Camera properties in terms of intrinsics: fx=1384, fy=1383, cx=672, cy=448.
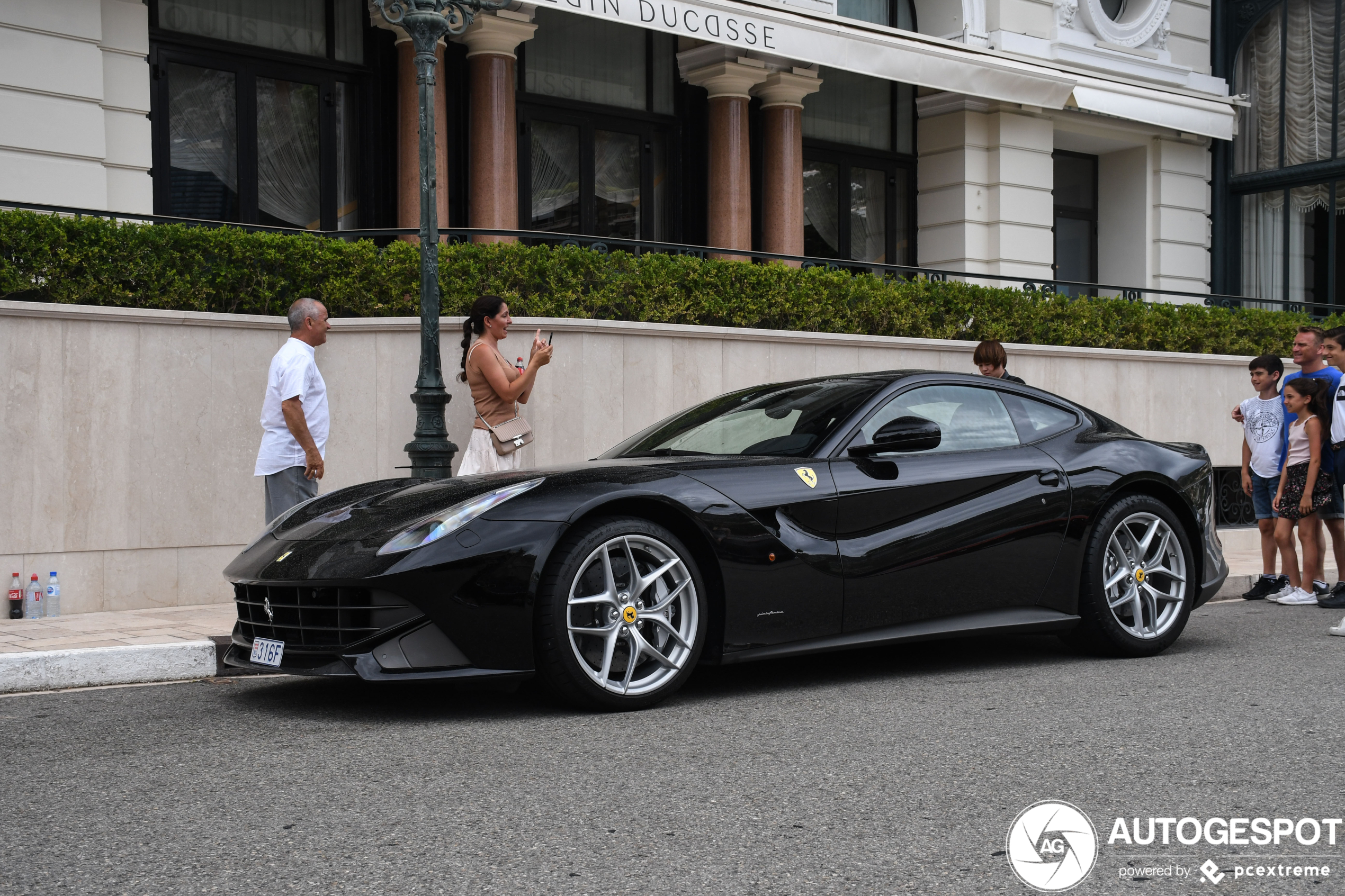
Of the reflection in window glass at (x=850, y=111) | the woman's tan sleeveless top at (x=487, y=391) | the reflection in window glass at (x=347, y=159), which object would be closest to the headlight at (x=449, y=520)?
the woman's tan sleeveless top at (x=487, y=391)

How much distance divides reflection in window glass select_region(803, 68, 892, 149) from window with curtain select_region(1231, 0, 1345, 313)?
5.66 m

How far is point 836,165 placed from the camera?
60.3 feet

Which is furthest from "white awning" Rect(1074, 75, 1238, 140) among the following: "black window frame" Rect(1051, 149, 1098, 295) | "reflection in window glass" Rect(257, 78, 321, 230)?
"reflection in window glass" Rect(257, 78, 321, 230)

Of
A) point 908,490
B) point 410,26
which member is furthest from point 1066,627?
point 410,26

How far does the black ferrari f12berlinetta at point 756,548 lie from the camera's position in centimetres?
504

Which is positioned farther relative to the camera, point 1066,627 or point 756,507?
point 1066,627

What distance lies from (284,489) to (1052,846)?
5.45 metres

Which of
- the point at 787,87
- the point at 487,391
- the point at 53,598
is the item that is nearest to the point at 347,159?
the point at 787,87

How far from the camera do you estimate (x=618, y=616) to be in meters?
5.22

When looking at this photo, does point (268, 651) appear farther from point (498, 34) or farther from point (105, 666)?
point (498, 34)

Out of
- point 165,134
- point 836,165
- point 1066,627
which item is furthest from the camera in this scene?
point 836,165

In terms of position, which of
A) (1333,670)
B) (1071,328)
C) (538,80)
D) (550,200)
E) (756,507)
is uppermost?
(538,80)

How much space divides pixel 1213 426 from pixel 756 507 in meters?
11.3

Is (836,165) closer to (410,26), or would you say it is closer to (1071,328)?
(1071,328)
